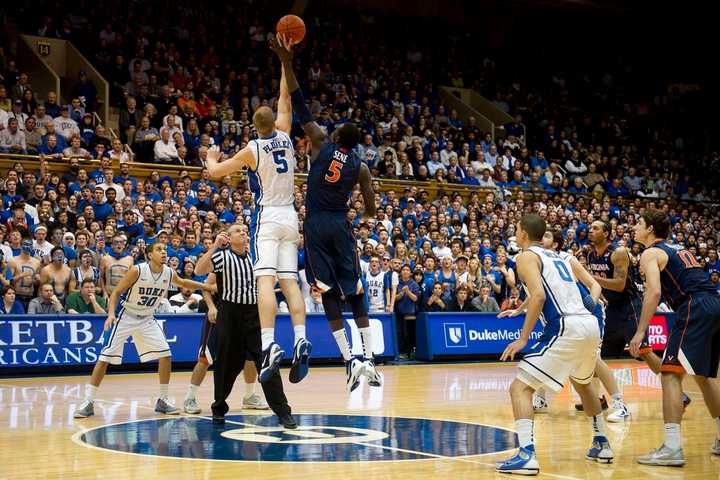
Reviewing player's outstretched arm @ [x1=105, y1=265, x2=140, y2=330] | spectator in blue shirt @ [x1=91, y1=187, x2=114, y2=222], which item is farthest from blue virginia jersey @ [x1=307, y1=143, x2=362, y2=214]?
spectator in blue shirt @ [x1=91, y1=187, x2=114, y2=222]

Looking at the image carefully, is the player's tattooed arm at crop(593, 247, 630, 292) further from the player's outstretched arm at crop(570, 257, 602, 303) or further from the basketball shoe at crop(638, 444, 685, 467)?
the basketball shoe at crop(638, 444, 685, 467)

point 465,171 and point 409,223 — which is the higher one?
point 465,171

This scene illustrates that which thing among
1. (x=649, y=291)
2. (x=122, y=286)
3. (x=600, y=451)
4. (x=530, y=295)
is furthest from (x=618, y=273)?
(x=122, y=286)

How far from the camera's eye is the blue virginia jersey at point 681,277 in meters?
7.75

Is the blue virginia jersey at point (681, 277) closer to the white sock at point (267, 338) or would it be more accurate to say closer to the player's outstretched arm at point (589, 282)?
the player's outstretched arm at point (589, 282)

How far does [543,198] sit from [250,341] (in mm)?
15479

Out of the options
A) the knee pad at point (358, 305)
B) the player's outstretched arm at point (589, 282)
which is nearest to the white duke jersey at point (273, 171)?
the knee pad at point (358, 305)

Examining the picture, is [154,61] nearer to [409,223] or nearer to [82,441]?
[409,223]

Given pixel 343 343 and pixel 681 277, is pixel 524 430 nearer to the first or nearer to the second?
pixel 343 343

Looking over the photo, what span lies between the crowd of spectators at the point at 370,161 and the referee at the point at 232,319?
9.42 feet

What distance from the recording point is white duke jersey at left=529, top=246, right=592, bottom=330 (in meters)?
7.18

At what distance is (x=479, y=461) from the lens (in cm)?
740

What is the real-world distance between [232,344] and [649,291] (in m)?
Answer: 4.24

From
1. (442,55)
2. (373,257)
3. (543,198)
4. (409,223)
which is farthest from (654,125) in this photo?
(373,257)
